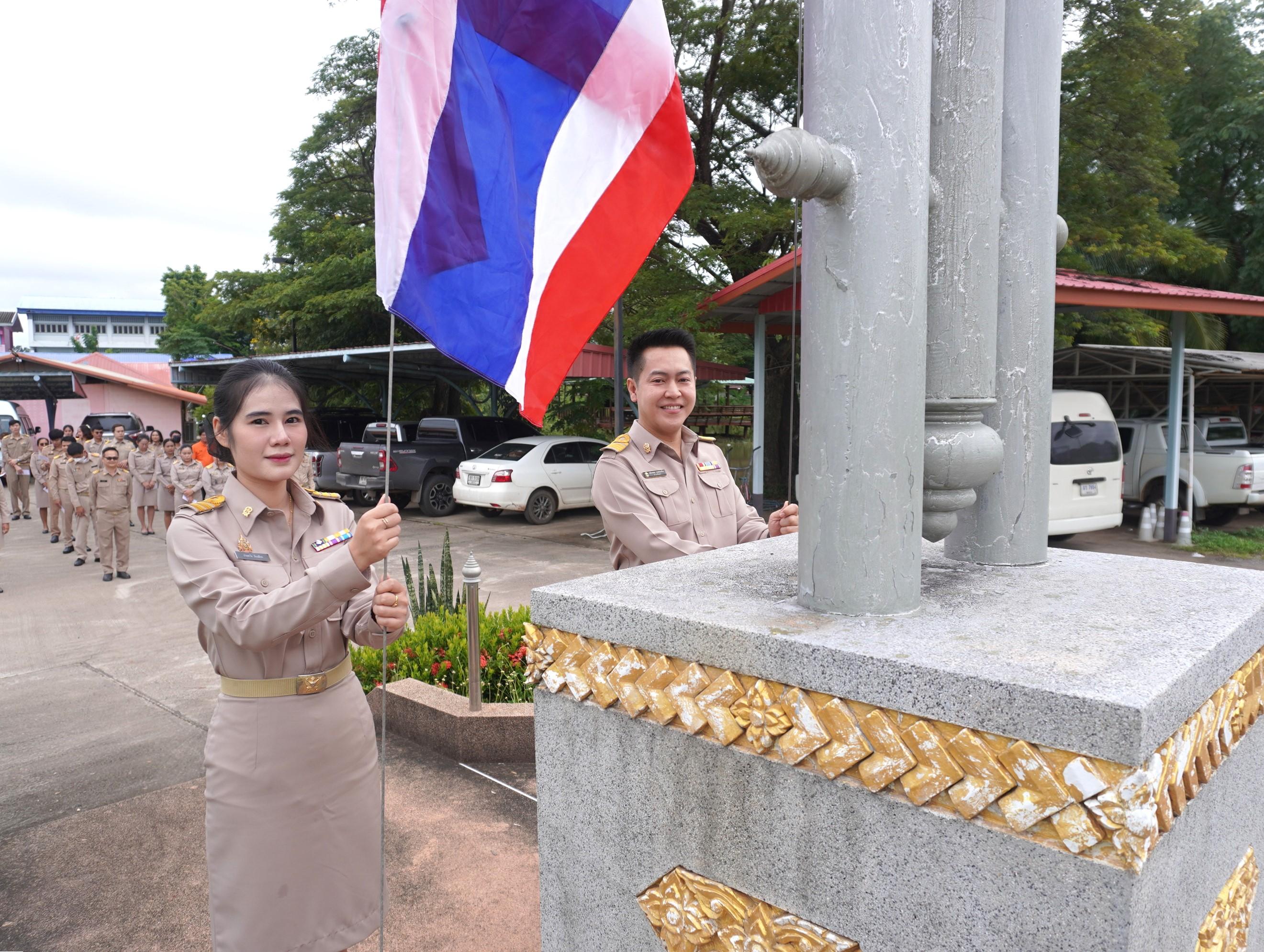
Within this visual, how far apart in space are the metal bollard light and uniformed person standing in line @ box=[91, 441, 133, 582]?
7.54 m

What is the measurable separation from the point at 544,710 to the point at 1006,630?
3.13ft

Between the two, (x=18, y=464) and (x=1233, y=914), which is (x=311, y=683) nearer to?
(x=1233, y=914)

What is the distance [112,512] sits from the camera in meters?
10.1

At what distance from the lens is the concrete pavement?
10.1 ft

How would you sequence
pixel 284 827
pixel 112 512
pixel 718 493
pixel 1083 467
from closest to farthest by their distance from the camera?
pixel 284 827
pixel 718 493
pixel 112 512
pixel 1083 467

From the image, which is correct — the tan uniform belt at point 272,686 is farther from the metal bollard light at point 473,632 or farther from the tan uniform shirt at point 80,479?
the tan uniform shirt at point 80,479

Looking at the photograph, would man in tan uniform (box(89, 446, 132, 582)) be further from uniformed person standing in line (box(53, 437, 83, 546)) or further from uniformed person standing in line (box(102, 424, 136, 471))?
uniformed person standing in line (box(102, 424, 136, 471))

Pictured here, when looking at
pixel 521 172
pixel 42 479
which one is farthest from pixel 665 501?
pixel 42 479

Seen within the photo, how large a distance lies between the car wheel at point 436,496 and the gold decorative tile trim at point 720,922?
13716 mm

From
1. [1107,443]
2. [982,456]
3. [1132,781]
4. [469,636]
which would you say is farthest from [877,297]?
[1107,443]

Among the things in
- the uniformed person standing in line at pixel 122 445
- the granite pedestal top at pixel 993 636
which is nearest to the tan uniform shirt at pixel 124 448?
the uniformed person standing in line at pixel 122 445

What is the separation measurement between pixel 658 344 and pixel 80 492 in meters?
11.0

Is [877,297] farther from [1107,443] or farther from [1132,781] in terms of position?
[1107,443]

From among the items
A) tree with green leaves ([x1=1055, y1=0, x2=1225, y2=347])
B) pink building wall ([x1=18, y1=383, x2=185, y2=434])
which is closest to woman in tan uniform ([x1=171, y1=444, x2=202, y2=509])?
tree with green leaves ([x1=1055, y1=0, x2=1225, y2=347])
